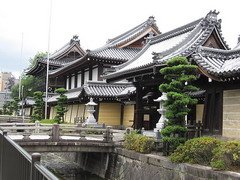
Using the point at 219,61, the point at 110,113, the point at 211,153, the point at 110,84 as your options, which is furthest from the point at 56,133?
the point at 110,84

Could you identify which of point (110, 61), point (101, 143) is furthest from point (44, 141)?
point (110, 61)

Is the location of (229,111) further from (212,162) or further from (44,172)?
(44,172)

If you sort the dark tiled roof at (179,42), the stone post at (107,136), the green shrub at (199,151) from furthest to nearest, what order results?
the stone post at (107,136)
the dark tiled roof at (179,42)
the green shrub at (199,151)

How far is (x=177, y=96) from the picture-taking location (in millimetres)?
14289

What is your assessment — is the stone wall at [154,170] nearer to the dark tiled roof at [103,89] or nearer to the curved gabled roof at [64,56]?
the dark tiled roof at [103,89]

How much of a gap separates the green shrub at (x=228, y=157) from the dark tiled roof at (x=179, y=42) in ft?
23.9

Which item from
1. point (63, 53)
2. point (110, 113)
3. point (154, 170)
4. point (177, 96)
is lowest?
point (154, 170)

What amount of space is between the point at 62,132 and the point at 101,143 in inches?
126

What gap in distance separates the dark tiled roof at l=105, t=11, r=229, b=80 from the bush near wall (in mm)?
6094

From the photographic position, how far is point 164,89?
49.2ft

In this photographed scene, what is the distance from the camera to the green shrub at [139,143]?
1673cm

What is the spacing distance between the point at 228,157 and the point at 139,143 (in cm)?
627

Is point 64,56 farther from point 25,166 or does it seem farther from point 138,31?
point 25,166

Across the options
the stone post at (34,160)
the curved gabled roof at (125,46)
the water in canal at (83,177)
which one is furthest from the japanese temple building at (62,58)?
the stone post at (34,160)
